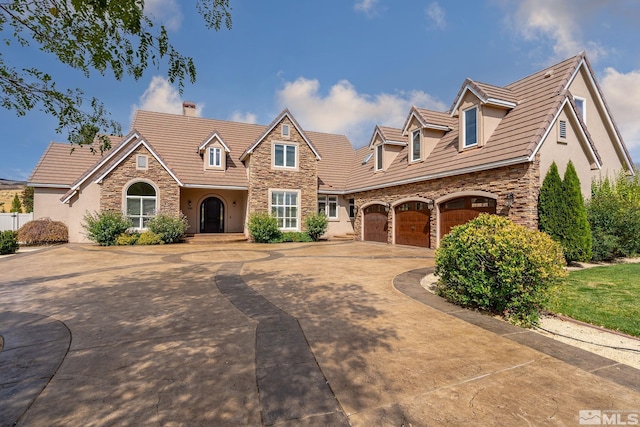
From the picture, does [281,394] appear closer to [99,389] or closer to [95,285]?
[99,389]

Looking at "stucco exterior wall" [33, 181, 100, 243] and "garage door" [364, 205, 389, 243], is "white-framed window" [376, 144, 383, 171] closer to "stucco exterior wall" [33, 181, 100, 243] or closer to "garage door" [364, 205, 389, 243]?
"garage door" [364, 205, 389, 243]

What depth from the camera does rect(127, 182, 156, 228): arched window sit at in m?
17.7

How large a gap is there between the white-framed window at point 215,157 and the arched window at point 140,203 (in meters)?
4.14

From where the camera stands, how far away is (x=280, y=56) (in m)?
10.5

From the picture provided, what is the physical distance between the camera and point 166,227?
17.1m

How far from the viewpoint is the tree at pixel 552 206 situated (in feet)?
34.6

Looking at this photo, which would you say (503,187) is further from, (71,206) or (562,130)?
(71,206)

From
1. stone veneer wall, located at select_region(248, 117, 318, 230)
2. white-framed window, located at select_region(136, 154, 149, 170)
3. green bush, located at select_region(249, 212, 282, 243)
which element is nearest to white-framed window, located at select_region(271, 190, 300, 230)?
stone veneer wall, located at select_region(248, 117, 318, 230)

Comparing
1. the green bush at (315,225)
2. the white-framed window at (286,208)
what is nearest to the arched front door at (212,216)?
the white-framed window at (286,208)

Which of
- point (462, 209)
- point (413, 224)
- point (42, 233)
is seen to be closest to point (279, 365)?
point (462, 209)

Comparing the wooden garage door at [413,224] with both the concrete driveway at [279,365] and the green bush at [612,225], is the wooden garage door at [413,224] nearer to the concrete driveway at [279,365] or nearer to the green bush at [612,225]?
the green bush at [612,225]

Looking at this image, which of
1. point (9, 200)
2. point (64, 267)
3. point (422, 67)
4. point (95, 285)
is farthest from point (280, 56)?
point (9, 200)

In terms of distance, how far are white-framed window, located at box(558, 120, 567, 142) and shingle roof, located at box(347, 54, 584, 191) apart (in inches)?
25.6

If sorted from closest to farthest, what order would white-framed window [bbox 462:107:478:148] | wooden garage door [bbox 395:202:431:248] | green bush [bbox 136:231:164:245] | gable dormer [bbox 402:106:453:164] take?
white-framed window [bbox 462:107:478:148] → wooden garage door [bbox 395:202:431:248] → gable dormer [bbox 402:106:453:164] → green bush [bbox 136:231:164:245]
